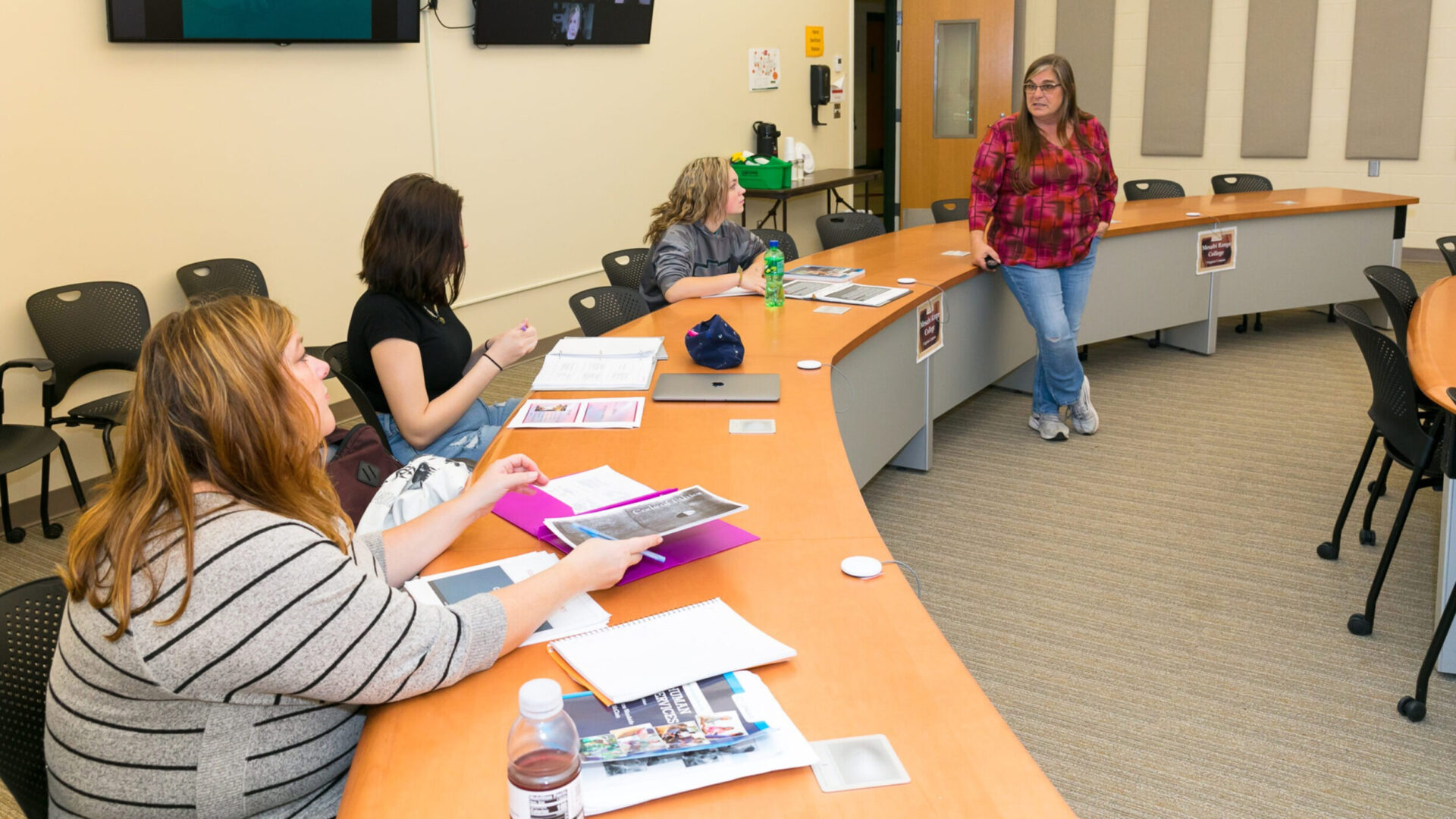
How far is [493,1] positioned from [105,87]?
2.05 meters

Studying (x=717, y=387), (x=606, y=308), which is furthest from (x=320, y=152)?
(x=717, y=387)

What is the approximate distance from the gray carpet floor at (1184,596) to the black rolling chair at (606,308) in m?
1.16

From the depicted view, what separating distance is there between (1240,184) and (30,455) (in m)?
6.64

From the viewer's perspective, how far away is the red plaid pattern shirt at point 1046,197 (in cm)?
429

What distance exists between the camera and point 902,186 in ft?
31.7

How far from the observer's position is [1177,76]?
8875 mm

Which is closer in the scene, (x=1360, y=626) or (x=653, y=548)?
(x=653, y=548)

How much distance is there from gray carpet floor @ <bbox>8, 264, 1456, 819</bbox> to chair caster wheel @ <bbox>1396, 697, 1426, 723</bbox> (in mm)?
20

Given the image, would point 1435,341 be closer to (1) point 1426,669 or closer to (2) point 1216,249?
(1) point 1426,669

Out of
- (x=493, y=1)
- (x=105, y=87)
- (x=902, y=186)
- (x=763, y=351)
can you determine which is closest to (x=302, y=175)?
(x=105, y=87)

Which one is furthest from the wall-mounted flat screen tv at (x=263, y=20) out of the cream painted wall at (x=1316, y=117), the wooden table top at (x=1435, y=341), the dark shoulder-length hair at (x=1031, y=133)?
the cream painted wall at (x=1316, y=117)

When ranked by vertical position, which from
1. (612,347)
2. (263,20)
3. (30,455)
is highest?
(263,20)

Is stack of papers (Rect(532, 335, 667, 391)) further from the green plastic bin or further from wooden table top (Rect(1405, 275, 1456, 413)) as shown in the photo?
the green plastic bin

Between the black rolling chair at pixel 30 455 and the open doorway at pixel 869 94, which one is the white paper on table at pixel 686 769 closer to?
the black rolling chair at pixel 30 455
